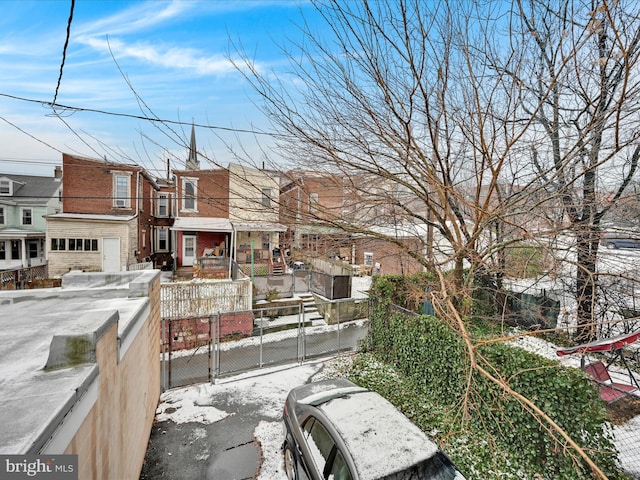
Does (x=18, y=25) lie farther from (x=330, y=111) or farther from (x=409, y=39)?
(x=409, y=39)

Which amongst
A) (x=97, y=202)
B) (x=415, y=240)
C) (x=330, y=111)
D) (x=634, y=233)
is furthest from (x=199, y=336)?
(x=97, y=202)

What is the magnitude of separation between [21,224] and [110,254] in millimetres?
13349

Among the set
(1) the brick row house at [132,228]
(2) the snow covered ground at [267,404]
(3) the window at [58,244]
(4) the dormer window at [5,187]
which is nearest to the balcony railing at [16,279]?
(3) the window at [58,244]

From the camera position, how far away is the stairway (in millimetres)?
12366

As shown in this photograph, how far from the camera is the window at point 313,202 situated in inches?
201

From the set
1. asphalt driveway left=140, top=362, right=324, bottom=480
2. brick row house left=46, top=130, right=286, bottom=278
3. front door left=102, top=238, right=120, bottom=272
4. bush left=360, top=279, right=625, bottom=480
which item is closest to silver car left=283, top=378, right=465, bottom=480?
bush left=360, top=279, right=625, bottom=480

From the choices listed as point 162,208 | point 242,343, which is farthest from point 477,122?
point 162,208

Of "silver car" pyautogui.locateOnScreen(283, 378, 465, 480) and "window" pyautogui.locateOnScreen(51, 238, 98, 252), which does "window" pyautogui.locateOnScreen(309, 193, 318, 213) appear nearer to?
"silver car" pyautogui.locateOnScreen(283, 378, 465, 480)

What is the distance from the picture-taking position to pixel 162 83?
4484 millimetres

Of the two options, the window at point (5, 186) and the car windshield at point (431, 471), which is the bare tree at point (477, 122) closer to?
the car windshield at point (431, 471)

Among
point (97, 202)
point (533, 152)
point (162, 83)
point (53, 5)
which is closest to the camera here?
point (53, 5)

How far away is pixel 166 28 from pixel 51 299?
475 centimetres

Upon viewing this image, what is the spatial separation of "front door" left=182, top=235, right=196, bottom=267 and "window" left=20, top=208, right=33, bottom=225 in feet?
46.6

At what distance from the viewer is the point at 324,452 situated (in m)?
3.51
